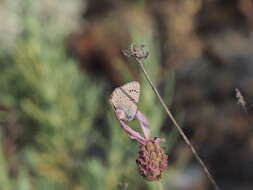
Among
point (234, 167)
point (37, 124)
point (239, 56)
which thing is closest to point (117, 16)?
point (239, 56)

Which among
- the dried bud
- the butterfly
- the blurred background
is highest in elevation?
the butterfly

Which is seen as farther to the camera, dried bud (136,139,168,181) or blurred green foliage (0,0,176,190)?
blurred green foliage (0,0,176,190)

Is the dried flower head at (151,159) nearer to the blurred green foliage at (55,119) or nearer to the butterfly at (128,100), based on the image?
the butterfly at (128,100)

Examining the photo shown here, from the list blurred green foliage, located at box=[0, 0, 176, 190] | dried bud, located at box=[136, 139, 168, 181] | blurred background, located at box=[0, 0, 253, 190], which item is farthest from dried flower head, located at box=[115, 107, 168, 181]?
blurred green foliage, located at box=[0, 0, 176, 190]

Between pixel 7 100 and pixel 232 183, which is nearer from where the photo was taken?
pixel 7 100

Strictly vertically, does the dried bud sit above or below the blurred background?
above

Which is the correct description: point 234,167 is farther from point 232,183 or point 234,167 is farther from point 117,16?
point 117,16

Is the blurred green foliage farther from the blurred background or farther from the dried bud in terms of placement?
the dried bud
